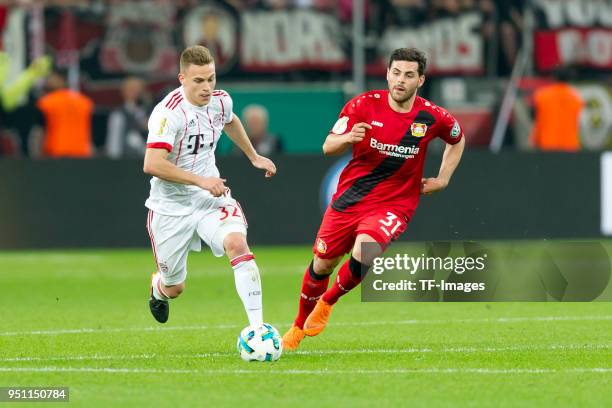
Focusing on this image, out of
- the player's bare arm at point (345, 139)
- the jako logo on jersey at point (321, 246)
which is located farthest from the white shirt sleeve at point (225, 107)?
the jako logo on jersey at point (321, 246)

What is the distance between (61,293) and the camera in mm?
14602

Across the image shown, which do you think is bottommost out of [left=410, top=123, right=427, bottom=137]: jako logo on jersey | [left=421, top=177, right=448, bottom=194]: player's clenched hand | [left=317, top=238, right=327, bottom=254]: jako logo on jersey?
[left=317, top=238, right=327, bottom=254]: jako logo on jersey

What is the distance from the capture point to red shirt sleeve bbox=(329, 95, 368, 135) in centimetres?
1002

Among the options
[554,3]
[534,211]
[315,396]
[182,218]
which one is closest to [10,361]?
[182,218]

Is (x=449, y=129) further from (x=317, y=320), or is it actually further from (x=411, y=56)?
(x=317, y=320)

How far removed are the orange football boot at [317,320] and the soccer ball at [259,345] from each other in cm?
95

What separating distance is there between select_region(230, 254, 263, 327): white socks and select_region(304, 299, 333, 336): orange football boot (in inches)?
33.1

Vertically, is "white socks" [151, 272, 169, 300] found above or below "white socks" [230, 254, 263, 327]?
below

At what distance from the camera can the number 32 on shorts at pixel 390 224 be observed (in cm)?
1002

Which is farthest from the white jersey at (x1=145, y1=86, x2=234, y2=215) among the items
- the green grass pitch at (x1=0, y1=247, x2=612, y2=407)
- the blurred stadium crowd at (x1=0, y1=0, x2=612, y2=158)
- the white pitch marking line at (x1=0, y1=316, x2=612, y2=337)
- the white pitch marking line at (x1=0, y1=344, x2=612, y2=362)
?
the blurred stadium crowd at (x1=0, y1=0, x2=612, y2=158)

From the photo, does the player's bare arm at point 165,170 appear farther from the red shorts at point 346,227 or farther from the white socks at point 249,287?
the red shorts at point 346,227

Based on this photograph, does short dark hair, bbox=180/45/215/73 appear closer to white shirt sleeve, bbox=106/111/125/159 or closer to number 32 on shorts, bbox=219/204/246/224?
number 32 on shorts, bbox=219/204/246/224

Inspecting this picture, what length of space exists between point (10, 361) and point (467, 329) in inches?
143

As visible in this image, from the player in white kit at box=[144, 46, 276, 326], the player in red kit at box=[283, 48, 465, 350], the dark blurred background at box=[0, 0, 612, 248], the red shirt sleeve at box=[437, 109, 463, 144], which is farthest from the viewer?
the dark blurred background at box=[0, 0, 612, 248]
